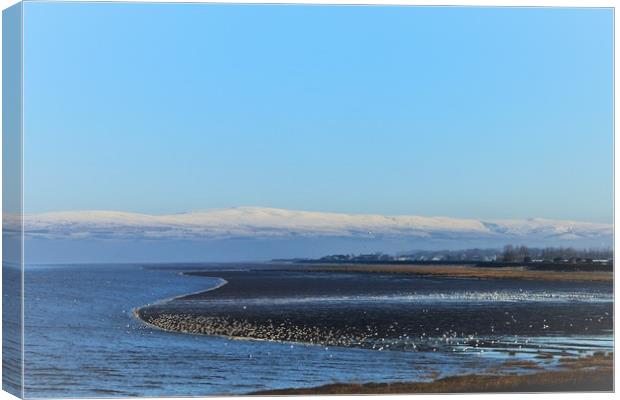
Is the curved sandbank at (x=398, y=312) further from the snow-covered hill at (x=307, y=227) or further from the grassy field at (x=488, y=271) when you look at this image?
the snow-covered hill at (x=307, y=227)

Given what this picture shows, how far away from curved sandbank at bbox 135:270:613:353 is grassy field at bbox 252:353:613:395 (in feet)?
5.02

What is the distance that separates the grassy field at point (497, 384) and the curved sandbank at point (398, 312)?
60.2 inches

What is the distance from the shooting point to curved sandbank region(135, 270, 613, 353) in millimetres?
31391

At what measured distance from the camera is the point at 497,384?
28562 mm

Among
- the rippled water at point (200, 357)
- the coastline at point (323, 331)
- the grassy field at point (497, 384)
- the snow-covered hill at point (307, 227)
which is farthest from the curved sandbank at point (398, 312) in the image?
the snow-covered hill at point (307, 227)

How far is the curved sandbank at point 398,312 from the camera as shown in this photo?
103ft

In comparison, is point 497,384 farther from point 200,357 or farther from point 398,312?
point 398,312

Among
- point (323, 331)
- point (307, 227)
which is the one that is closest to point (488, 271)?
point (323, 331)

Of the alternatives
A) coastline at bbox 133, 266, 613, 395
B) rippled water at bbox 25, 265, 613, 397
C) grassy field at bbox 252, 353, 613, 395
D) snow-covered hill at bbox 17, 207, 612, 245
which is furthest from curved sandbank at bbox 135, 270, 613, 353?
snow-covered hill at bbox 17, 207, 612, 245

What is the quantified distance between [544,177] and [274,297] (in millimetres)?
19211

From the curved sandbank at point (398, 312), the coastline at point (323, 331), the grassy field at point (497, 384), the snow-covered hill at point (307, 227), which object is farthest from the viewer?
the curved sandbank at point (398, 312)

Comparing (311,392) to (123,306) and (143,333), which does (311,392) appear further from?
(123,306)

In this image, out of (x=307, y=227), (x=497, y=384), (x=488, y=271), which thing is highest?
(x=307, y=227)

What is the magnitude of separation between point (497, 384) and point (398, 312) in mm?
10312
